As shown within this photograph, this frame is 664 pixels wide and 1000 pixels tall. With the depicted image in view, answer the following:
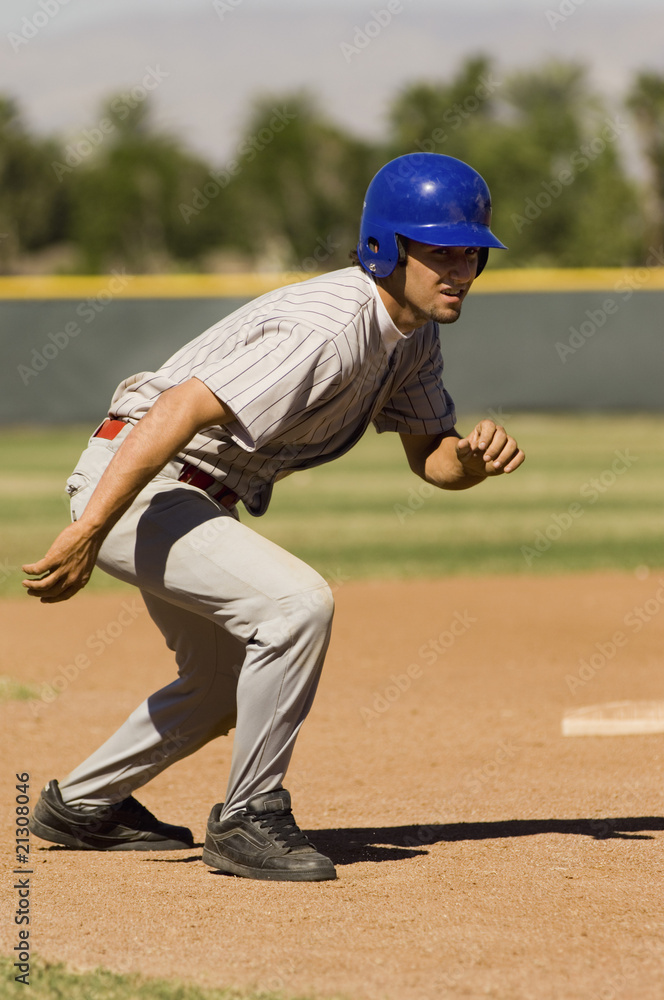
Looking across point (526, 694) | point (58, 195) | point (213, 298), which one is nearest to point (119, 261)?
point (58, 195)

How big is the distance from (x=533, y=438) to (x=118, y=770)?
52.0 ft

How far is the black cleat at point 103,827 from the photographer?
A: 138 inches

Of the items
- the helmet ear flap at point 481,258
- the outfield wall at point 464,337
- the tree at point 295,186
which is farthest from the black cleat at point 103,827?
the tree at point 295,186

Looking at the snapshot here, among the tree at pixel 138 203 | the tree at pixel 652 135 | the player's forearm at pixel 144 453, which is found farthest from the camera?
the tree at pixel 138 203

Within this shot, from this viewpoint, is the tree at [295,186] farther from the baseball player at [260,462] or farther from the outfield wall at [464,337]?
the baseball player at [260,462]

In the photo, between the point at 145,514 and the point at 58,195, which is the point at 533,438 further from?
the point at 58,195

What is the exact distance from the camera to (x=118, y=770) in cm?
348

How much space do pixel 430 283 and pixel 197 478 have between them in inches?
30.7

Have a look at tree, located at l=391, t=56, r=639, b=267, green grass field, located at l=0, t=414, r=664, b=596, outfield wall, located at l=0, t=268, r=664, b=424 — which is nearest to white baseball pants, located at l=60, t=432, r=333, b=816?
green grass field, located at l=0, t=414, r=664, b=596

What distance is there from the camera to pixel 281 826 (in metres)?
3.13

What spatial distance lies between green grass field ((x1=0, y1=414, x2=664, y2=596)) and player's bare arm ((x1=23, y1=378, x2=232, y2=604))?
5647 mm

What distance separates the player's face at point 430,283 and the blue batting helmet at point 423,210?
1.6 inches

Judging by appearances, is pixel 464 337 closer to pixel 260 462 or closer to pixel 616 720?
pixel 616 720

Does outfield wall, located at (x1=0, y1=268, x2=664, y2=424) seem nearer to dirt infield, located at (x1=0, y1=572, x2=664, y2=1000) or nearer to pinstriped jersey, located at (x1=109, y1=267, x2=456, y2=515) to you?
dirt infield, located at (x1=0, y1=572, x2=664, y2=1000)
